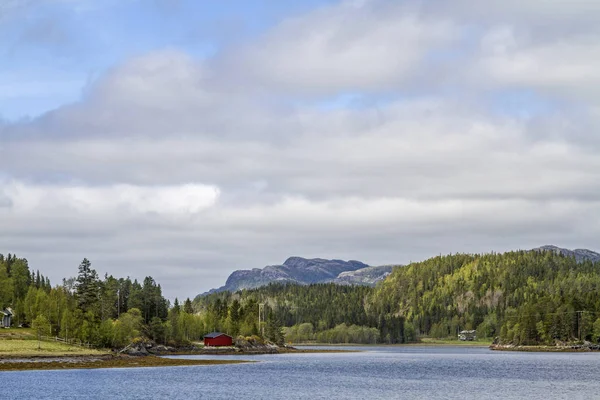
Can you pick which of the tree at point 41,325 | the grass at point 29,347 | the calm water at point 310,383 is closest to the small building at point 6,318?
the grass at point 29,347

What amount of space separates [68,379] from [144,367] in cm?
3618

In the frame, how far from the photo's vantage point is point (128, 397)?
9875 centimetres

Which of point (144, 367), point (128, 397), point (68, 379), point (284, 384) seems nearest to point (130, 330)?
point (144, 367)

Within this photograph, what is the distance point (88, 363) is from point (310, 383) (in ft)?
176

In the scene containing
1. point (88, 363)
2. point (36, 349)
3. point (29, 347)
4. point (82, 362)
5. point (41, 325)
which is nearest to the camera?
point (82, 362)

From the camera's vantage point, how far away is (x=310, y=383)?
124 metres

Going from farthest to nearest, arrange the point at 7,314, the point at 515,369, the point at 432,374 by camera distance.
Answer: the point at 7,314
the point at 515,369
the point at 432,374

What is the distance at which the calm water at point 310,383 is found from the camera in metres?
104

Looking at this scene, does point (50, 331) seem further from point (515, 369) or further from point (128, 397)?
point (515, 369)

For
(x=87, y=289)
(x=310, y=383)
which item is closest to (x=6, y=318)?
(x=87, y=289)

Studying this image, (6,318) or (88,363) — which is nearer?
(88,363)

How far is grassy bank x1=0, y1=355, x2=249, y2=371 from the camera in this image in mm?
141000

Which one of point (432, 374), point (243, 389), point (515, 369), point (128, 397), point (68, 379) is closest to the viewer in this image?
point (128, 397)

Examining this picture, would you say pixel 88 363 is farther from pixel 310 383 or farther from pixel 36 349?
pixel 310 383
